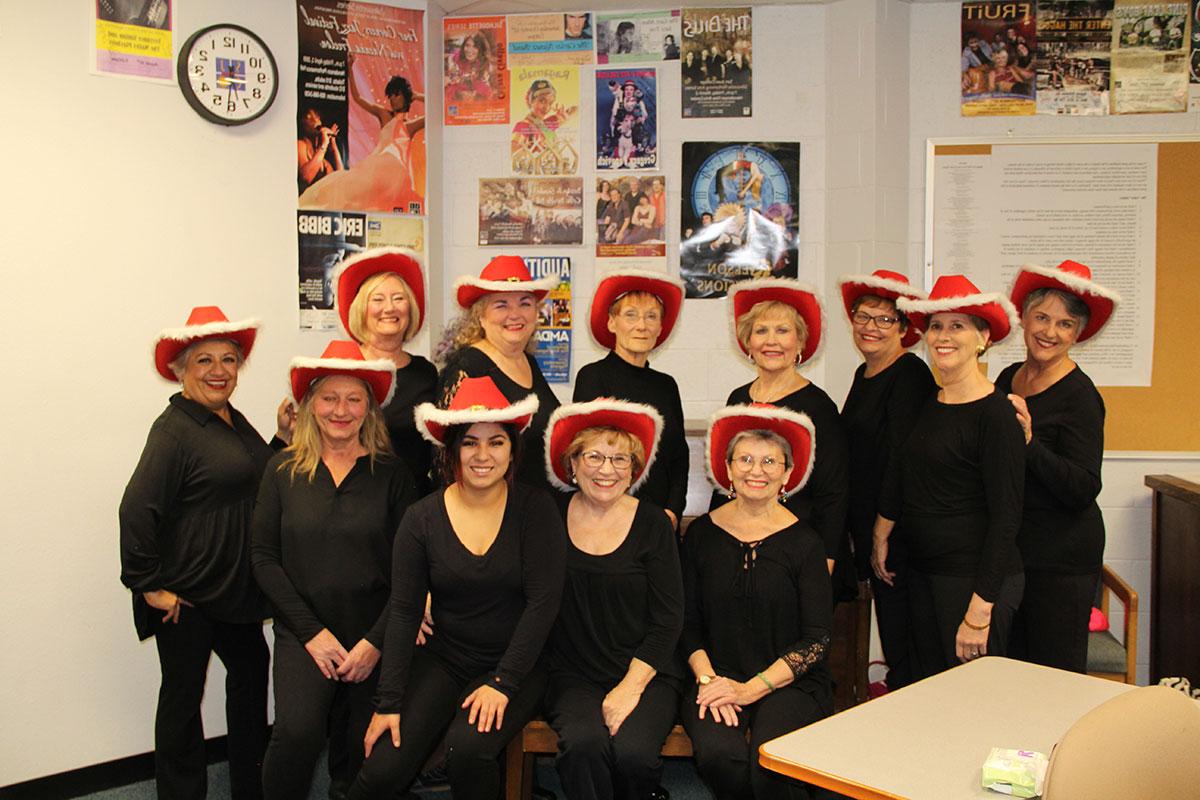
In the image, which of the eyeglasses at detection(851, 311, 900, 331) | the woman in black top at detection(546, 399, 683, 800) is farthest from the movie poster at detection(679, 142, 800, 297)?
the woman in black top at detection(546, 399, 683, 800)

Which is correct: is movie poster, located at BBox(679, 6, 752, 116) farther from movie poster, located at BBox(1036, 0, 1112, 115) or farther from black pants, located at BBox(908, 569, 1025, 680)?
black pants, located at BBox(908, 569, 1025, 680)

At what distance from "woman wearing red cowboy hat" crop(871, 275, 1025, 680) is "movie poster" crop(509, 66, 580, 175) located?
189 centimetres

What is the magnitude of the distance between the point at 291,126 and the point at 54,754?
2277mm

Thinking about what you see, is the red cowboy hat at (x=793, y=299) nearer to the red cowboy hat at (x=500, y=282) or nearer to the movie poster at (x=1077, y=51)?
the red cowboy hat at (x=500, y=282)

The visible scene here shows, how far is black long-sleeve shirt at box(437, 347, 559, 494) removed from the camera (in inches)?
115

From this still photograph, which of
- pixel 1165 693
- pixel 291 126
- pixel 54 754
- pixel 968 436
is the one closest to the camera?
pixel 1165 693

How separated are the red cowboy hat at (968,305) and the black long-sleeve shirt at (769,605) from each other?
0.68 metres

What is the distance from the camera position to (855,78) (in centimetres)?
408

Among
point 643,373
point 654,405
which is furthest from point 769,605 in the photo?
point 643,373

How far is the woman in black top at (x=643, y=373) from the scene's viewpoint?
308cm

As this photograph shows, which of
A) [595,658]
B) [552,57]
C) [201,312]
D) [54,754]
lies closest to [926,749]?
[595,658]

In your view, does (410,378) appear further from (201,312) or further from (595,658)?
(595,658)

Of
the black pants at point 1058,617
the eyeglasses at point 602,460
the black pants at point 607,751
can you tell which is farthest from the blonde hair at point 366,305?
the black pants at point 1058,617

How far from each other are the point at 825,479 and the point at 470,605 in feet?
3.46
